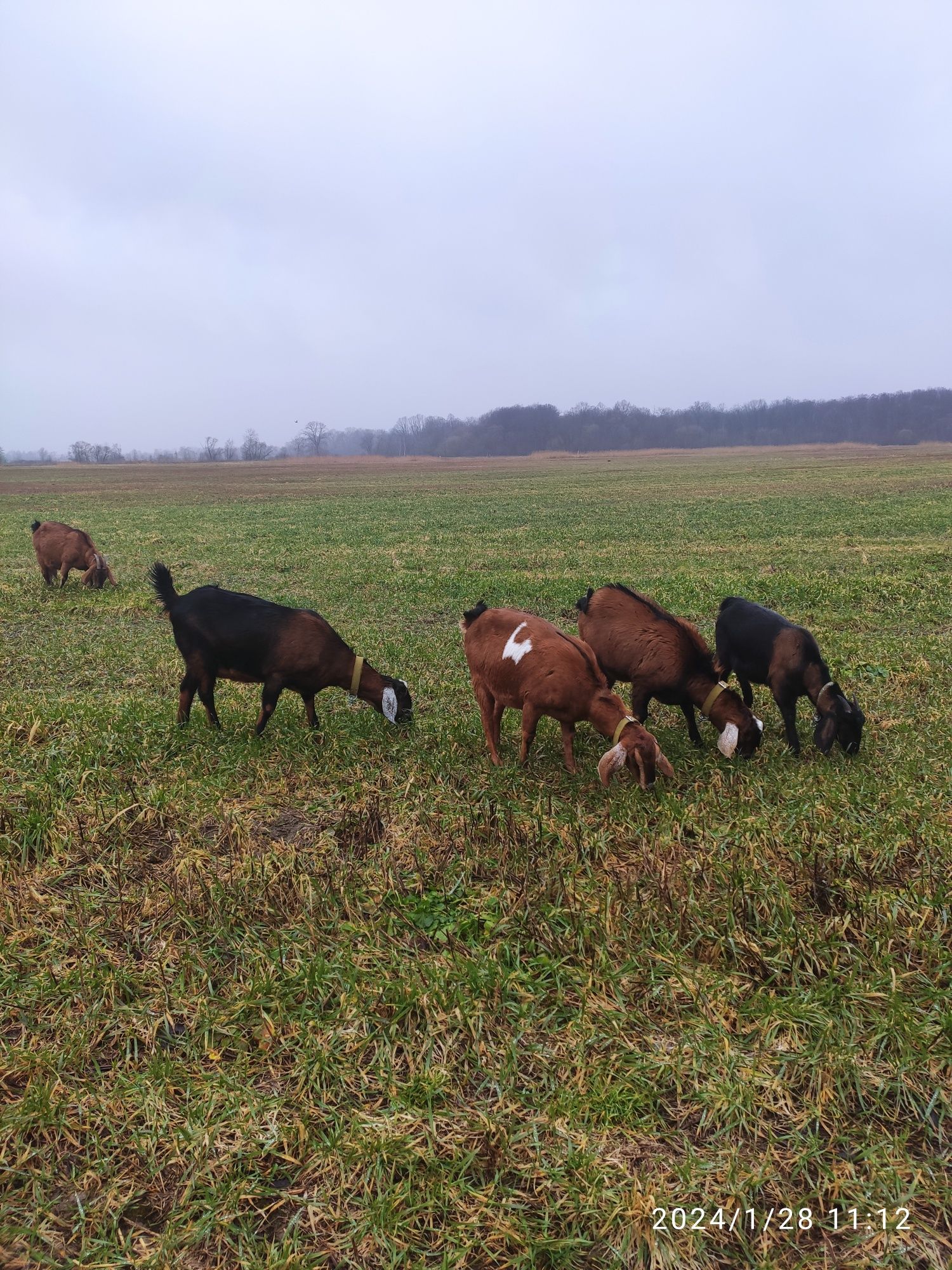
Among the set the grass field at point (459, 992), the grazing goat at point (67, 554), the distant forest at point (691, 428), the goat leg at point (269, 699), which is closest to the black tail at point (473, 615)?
the grass field at point (459, 992)

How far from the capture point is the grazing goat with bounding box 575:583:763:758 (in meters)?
7.15

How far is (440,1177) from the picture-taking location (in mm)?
3049

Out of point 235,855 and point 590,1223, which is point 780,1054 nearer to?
point 590,1223

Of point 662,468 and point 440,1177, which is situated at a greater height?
point 662,468

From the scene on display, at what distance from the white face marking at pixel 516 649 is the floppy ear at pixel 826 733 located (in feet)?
9.33

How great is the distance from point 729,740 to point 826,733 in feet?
3.29

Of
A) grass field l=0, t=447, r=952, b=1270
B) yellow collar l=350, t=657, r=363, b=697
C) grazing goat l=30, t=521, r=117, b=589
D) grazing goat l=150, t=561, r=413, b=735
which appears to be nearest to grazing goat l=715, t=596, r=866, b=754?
grass field l=0, t=447, r=952, b=1270

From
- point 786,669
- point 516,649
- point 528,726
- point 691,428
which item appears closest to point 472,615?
point 516,649

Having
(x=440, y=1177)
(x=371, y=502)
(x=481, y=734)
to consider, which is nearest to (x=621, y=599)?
(x=481, y=734)

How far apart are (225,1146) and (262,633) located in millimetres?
5115

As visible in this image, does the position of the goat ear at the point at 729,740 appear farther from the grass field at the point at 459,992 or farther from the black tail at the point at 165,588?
the black tail at the point at 165,588

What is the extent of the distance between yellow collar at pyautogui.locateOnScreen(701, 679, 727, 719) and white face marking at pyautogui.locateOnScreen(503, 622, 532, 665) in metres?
1.91

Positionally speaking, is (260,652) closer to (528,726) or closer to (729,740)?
(528,726)

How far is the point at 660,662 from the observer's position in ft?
24.3
